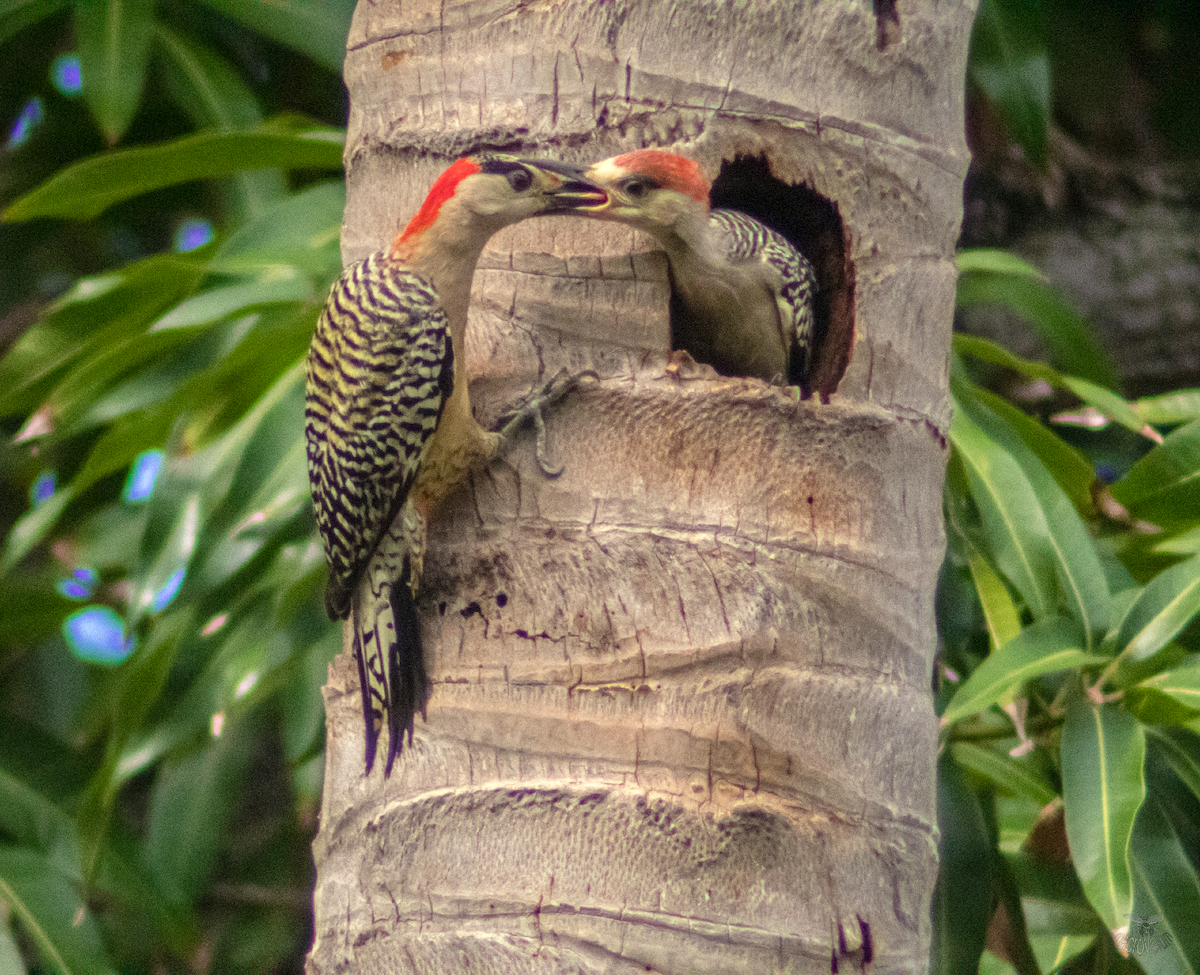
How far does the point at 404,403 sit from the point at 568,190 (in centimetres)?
29

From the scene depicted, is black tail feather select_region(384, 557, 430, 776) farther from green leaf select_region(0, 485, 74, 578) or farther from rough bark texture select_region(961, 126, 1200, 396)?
rough bark texture select_region(961, 126, 1200, 396)

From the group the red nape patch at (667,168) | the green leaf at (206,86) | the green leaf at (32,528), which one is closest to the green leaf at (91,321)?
the green leaf at (32,528)

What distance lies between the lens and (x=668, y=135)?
1527 mm

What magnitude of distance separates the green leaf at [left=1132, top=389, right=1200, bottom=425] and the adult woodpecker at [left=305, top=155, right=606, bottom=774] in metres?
1.48

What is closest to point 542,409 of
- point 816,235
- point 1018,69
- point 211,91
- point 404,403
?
point 404,403

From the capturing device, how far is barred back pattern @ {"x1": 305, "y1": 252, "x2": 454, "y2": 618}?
1.46 m

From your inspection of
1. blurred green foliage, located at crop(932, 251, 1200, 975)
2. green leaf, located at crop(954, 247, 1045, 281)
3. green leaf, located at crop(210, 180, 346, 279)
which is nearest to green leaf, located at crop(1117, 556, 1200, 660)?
blurred green foliage, located at crop(932, 251, 1200, 975)

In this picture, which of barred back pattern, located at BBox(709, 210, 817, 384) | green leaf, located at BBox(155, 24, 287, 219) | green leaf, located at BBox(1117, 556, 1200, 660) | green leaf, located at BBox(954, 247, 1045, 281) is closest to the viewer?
barred back pattern, located at BBox(709, 210, 817, 384)

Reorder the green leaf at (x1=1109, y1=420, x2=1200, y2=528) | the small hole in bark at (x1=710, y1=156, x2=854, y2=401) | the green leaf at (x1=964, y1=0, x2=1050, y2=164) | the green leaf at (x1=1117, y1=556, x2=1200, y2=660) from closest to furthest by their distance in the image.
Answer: the small hole in bark at (x1=710, y1=156, x2=854, y2=401) → the green leaf at (x1=1117, y1=556, x2=1200, y2=660) → the green leaf at (x1=1109, y1=420, x2=1200, y2=528) → the green leaf at (x1=964, y1=0, x2=1050, y2=164)

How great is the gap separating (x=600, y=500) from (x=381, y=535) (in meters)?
0.26

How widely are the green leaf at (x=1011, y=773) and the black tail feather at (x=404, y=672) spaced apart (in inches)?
43.9

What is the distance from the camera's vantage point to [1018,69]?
279 centimetres

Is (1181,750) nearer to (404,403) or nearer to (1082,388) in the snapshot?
(1082,388)

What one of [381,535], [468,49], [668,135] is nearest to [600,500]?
[381,535]
